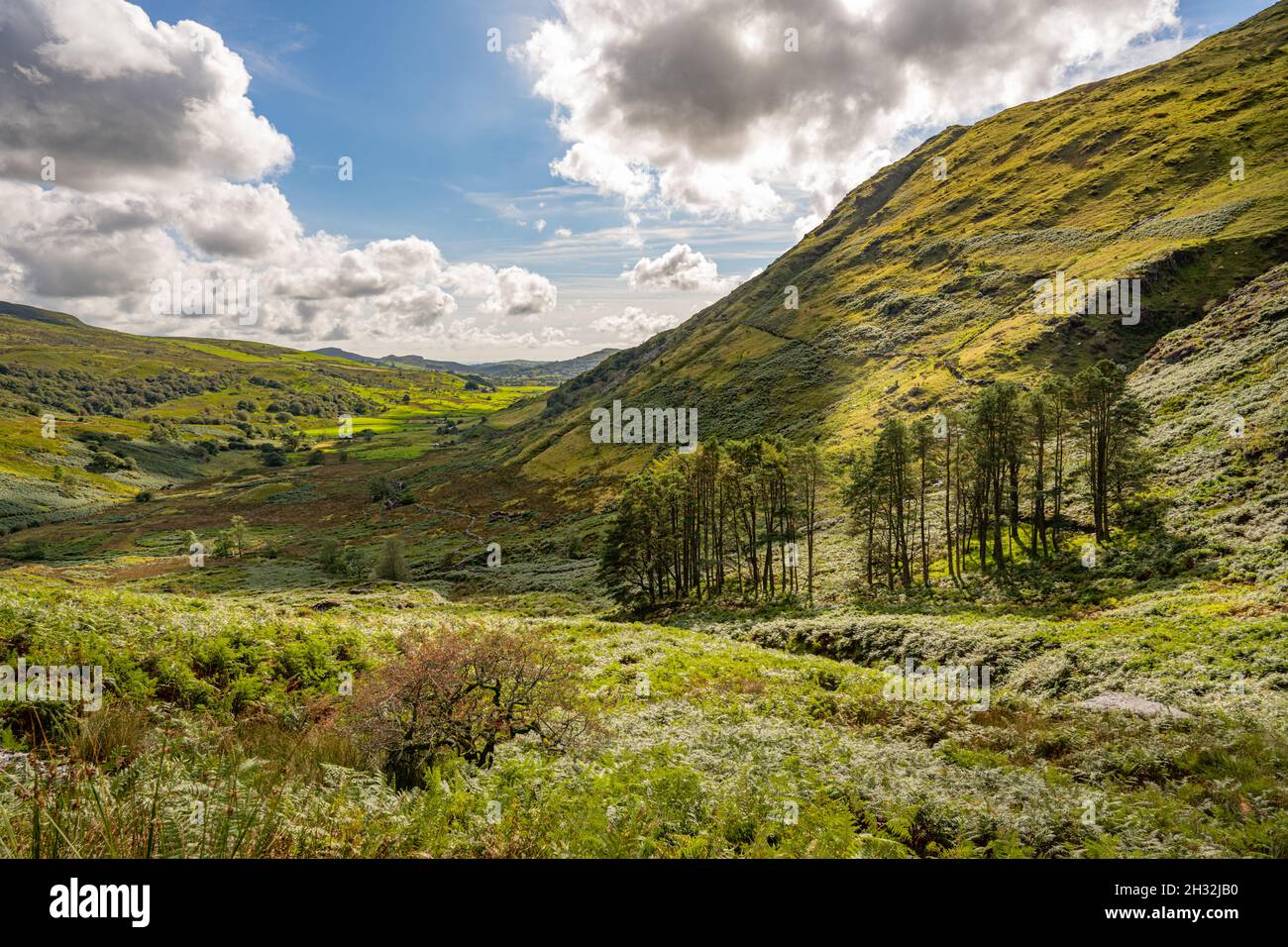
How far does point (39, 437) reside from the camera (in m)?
162

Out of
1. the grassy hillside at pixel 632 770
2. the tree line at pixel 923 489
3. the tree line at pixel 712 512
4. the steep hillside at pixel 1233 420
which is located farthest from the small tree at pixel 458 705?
the tree line at pixel 712 512

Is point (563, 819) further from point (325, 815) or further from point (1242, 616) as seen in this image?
point (1242, 616)

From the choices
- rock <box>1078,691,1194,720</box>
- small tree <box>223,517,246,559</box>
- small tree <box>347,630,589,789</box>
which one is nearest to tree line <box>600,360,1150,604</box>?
rock <box>1078,691,1194,720</box>

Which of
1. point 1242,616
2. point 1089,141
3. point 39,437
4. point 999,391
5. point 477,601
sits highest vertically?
point 1089,141

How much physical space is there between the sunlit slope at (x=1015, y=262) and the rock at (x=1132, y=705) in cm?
7479

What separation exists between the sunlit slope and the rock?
74791 mm

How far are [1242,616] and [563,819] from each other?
29582 mm

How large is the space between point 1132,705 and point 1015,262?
135 metres

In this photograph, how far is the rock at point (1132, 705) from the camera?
1353 centimetres

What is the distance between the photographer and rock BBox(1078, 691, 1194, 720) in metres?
13.5

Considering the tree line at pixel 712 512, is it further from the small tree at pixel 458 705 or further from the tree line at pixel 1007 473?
the small tree at pixel 458 705

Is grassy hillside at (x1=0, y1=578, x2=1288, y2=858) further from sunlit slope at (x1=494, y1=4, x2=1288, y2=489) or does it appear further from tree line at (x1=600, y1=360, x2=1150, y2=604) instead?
sunlit slope at (x1=494, y1=4, x2=1288, y2=489)

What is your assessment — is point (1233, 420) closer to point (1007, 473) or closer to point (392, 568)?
point (1007, 473)

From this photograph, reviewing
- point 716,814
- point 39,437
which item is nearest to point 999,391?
point 716,814
